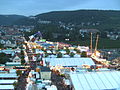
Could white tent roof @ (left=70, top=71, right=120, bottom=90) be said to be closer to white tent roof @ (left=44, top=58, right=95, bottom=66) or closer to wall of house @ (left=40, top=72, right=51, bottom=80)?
wall of house @ (left=40, top=72, right=51, bottom=80)

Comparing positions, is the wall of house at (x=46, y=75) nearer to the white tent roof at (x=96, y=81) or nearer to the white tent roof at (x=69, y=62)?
the white tent roof at (x=96, y=81)

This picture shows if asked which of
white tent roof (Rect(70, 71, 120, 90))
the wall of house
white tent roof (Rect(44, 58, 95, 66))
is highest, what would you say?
white tent roof (Rect(70, 71, 120, 90))

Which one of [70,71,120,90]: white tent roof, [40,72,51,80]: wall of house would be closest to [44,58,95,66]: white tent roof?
[40,72,51,80]: wall of house

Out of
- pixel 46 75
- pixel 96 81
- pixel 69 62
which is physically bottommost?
pixel 69 62

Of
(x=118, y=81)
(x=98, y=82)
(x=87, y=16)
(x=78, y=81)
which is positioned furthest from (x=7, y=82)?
(x=87, y=16)

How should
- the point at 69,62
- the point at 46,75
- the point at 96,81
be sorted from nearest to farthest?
the point at 96,81 → the point at 46,75 → the point at 69,62

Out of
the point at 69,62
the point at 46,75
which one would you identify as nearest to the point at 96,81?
the point at 46,75

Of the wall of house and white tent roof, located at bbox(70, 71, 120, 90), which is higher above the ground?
white tent roof, located at bbox(70, 71, 120, 90)

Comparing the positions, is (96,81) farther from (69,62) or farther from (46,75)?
(69,62)

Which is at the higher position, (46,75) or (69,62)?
(46,75)
